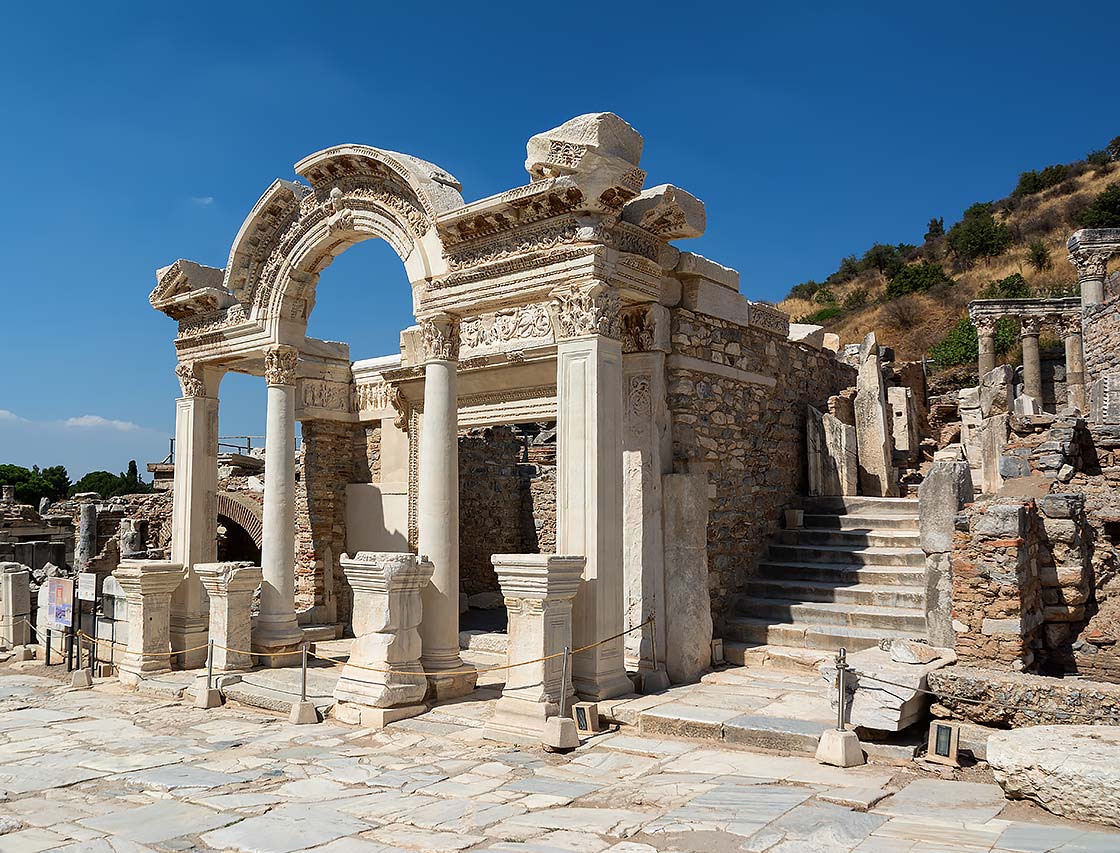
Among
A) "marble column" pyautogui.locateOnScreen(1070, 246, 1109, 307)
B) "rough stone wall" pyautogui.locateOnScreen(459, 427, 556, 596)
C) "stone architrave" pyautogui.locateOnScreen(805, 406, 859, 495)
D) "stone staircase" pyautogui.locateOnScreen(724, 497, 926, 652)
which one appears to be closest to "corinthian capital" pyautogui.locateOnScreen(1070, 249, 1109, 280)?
"marble column" pyautogui.locateOnScreen(1070, 246, 1109, 307)

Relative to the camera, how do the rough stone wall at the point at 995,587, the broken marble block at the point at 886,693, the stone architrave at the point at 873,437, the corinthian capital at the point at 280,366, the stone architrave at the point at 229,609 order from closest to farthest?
the broken marble block at the point at 886,693 < the rough stone wall at the point at 995,587 < the stone architrave at the point at 229,609 < the corinthian capital at the point at 280,366 < the stone architrave at the point at 873,437

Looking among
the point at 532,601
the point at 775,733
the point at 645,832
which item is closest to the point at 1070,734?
the point at 775,733

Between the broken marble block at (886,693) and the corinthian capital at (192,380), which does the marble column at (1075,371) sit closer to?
the broken marble block at (886,693)

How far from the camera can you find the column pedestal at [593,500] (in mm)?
8477

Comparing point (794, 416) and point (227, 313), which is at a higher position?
point (227, 313)

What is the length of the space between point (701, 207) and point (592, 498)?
3547 mm

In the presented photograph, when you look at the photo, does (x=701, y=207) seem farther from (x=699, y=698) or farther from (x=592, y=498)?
(x=699, y=698)

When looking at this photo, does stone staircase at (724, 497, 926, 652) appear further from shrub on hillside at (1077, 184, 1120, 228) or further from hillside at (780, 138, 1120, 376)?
shrub on hillside at (1077, 184, 1120, 228)

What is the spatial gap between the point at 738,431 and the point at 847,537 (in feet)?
6.77

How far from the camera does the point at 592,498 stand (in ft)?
28.0

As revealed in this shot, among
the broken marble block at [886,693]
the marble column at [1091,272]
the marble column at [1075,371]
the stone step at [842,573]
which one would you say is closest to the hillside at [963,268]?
the marble column at [1075,371]

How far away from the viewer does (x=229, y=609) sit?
11.1 metres

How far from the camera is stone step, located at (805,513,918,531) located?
11.3 metres

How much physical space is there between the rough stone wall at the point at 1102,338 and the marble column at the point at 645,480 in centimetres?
1454
